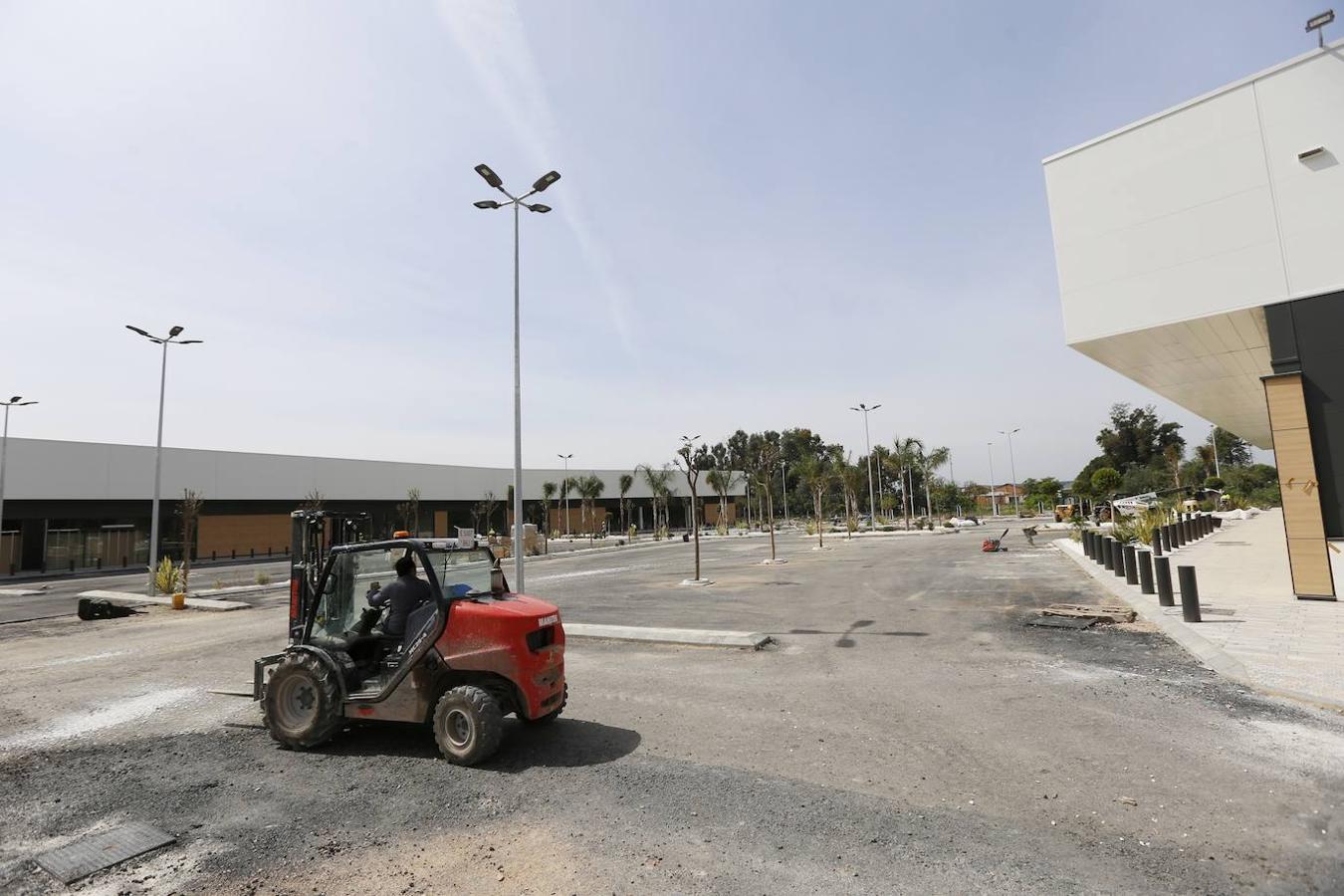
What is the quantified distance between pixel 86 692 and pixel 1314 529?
20.9 m

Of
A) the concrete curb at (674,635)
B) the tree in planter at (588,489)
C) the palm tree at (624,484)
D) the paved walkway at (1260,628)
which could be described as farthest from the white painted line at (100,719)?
the palm tree at (624,484)

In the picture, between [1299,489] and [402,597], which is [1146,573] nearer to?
[1299,489]

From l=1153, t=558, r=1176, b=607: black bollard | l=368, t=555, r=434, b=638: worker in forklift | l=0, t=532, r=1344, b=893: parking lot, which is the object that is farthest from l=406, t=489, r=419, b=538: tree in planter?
l=1153, t=558, r=1176, b=607: black bollard

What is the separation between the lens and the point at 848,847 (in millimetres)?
4227

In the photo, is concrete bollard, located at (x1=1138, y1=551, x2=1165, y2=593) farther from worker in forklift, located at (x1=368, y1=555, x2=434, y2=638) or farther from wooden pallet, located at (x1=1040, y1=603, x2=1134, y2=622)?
worker in forklift, located at (x1=368, y1=555, x2=434, y2=638)

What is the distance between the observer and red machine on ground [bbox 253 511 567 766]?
19.2ft

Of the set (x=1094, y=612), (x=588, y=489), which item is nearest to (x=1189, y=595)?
(x=1094, y=612)

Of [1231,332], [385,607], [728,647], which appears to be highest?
[1231,332]

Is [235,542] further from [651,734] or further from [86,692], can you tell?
[651,734]

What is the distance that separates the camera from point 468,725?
19.0ft

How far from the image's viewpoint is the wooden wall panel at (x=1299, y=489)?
12414 millimetres

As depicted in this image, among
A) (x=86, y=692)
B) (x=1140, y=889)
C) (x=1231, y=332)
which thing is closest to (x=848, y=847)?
(x=1140, y=889)

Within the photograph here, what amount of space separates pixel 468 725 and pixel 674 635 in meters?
6.32

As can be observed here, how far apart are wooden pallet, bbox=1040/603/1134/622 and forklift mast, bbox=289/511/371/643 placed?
40.0 ft
